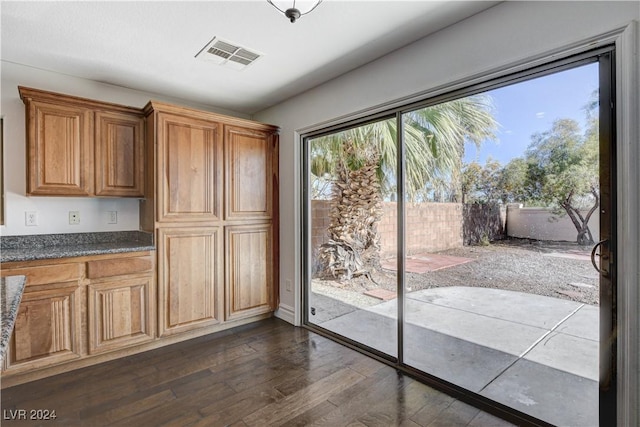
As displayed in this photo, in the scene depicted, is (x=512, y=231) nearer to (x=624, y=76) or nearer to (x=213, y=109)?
(x=624, y=76)

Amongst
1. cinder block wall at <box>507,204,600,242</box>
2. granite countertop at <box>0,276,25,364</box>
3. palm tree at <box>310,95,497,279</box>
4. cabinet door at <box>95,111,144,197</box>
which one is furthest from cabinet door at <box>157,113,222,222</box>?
cinder block wall at <box>507,204,600,242</box>

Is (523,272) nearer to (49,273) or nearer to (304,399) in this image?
(304,399)

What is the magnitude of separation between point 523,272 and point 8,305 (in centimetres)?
245

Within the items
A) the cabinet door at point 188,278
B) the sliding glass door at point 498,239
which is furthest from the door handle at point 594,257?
the cabinet door at point 188,278

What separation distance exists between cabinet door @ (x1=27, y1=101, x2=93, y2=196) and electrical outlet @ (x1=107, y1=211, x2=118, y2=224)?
1.20ft

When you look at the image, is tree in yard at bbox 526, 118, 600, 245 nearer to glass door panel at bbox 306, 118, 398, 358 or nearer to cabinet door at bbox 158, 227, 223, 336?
glass door panel at bbox 306, 118, 398, 358

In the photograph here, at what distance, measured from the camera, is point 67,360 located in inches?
94.3

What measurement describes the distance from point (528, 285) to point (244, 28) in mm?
2445

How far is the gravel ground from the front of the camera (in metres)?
1.73

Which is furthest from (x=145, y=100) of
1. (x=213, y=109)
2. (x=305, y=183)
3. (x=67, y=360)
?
(x=67, y=360)

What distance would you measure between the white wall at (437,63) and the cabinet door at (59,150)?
1.77 meters

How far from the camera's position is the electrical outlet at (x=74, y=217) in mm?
2846

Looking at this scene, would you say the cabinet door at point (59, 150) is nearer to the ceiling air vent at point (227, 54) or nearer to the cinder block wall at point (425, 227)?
the ceiling air vent at point (227, 54)

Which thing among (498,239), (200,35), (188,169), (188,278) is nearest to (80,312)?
(188,278)
